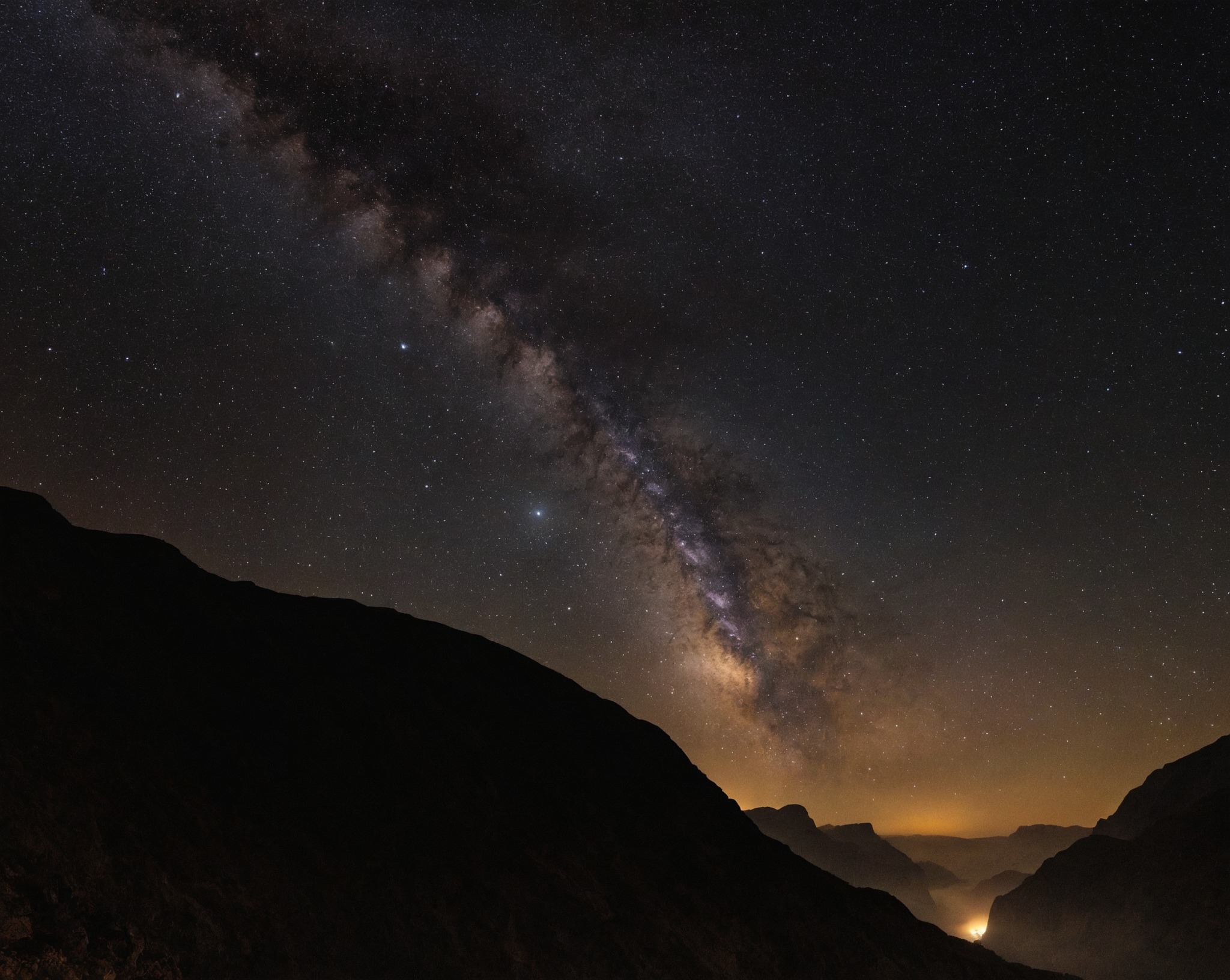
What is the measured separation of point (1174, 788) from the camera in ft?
251

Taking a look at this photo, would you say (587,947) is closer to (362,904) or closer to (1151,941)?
(362,904)

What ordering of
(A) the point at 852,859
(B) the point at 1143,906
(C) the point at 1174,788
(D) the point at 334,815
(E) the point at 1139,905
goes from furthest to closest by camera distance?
(A) the point at 852,859 → (C) the point at 1174,788 → (E) the point at 1139,905 → (B) the point at 1143,906 → (D) the point at 334,815

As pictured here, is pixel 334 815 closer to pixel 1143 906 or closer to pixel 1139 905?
pixel 1143 906

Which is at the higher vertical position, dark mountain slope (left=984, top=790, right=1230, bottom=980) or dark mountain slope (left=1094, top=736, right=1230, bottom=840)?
dark mountain slope (left=1094, top=736, right=1230, bottom=840)

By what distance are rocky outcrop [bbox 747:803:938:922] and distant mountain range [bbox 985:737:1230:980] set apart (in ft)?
171

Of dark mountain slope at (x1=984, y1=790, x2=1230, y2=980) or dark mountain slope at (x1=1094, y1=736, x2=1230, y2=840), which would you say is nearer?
dark mountain slope at (x1=984, y1=790, x2=1230, y2=980)

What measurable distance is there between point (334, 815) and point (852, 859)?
129m

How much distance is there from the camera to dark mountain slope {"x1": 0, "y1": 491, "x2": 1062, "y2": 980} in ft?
45.8

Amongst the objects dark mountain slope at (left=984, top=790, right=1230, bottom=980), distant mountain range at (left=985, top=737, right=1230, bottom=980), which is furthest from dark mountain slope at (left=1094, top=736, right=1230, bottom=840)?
dark mountain slope at (left=984, top=790, right=1230, bottom=980)

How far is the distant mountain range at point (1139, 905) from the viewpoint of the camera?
4741 centimetres

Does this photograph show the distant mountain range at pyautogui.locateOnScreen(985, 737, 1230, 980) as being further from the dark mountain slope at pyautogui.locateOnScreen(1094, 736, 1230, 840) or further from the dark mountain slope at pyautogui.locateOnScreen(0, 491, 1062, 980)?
the dark mountain slope at pyautogui.locateOnScreen(0, 491, 1062, 980)

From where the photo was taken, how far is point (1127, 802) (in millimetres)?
87062

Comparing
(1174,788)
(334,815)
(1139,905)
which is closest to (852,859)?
(1174,788)

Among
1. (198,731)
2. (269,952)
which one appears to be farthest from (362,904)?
(198,731)
